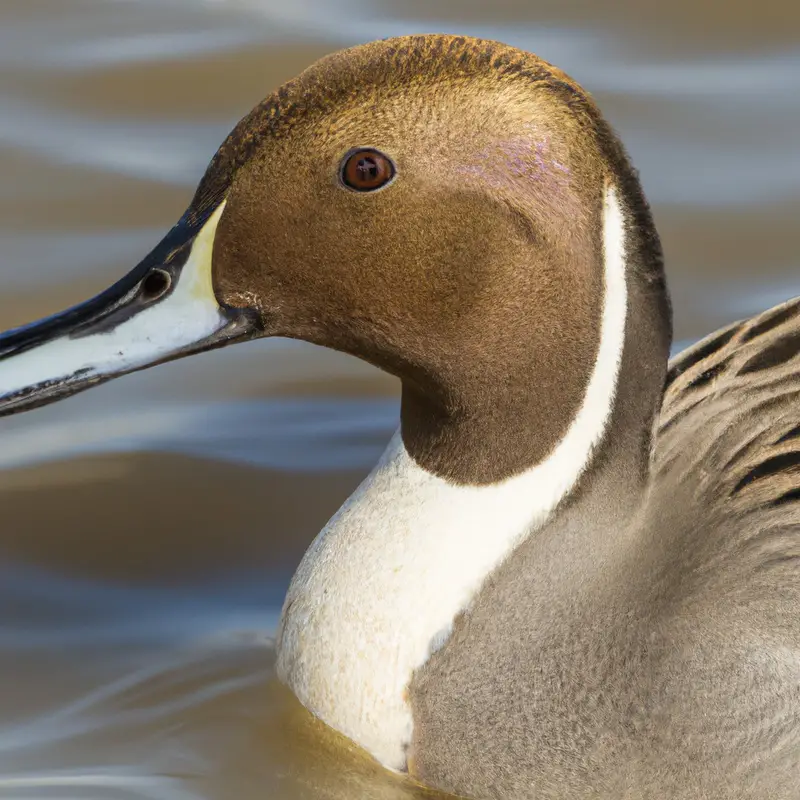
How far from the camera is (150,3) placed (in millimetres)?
5398

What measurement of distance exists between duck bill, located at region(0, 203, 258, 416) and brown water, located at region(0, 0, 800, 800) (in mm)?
754

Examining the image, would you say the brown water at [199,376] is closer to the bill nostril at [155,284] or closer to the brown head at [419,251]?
the brown head at [419,251]

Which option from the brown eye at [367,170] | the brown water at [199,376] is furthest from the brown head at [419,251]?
the brown water at [199,376]

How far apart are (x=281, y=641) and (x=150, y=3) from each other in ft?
10.1

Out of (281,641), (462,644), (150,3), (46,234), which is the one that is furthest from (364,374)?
(150,3)

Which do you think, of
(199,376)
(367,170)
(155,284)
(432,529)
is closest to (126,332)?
(155,284)

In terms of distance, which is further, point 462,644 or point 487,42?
point 462,644

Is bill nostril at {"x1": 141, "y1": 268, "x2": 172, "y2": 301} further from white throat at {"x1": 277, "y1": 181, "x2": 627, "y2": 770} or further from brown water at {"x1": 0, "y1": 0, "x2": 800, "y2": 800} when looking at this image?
brown water at {"x1": 0, "y1": 0, "x2": 800, "y2": 800}

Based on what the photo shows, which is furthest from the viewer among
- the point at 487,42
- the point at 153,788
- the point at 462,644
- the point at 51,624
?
the point at 51,624

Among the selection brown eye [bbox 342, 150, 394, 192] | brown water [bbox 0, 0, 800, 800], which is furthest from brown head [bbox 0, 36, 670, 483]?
brown water [bbox 0, 0, 800, 800]

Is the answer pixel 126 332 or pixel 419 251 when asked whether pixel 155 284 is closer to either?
pixel 126 332

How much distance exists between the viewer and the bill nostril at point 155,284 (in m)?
2.43

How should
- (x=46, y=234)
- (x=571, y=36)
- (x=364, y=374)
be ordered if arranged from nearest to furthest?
1. (x=364, y=374)
2. (x=46, y=234)
3. (x=571, y=36)

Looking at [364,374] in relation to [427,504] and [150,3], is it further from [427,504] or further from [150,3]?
[150,3]
